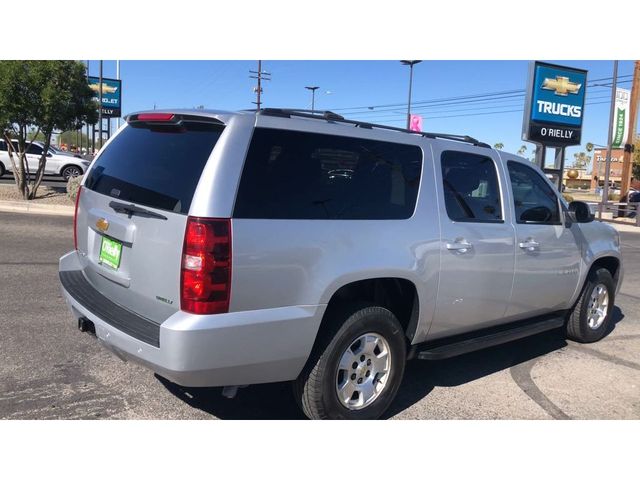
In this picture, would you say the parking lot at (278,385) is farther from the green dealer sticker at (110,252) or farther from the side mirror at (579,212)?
the side mirror at (579,212)

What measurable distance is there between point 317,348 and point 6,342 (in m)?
2.97

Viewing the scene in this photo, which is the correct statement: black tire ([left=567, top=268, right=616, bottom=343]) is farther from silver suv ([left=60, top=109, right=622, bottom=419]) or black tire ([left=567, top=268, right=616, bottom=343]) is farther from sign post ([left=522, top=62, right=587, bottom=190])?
A: sign post ([left=522, top=62, right=587, bottom=190])

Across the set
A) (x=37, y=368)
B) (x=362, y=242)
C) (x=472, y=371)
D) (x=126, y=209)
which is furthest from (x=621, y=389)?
(x=37, y=368)

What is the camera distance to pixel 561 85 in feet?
71.3

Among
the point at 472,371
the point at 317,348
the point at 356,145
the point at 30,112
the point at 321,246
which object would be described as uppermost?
the point at 30,112

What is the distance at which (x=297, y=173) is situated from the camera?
3.08m

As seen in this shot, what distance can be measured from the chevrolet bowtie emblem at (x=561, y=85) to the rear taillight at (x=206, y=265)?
21.7m

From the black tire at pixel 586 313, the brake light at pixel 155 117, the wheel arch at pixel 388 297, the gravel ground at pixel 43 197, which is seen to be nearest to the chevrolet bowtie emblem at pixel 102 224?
the brake light at pixel 155 117

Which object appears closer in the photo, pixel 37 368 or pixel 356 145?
pixel 356 145

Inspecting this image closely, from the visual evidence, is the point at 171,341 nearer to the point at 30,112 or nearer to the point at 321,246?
the point at 321,246

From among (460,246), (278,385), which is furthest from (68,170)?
(460,246)

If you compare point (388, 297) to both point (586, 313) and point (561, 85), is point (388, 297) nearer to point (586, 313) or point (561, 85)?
point (586, 313)

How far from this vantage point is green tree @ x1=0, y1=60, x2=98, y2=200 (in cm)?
1234

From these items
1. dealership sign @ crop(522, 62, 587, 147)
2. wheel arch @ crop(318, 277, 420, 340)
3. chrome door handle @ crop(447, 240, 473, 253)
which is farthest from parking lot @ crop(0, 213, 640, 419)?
dealership sign @ crop(522, 62, 587, 147)
